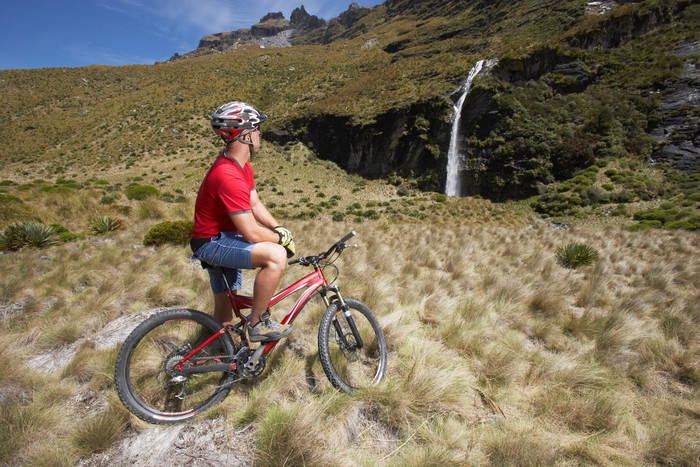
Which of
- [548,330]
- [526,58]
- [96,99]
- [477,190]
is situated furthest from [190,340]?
[96,99]

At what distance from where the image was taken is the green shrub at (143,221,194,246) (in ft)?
24.1

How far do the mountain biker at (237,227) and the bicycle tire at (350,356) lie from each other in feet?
1.27

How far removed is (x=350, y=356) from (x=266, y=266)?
1.36 m

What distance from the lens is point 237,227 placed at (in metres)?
2.14

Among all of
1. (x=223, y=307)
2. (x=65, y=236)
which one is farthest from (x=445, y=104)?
(x=223, y=307)

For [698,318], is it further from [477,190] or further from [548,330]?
[477,190]

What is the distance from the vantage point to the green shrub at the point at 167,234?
7336mm

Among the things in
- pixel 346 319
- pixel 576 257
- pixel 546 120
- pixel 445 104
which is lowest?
pixel 576 257

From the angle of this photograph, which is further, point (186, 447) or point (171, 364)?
point (171, 364)

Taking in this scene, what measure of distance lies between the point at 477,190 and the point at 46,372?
35.2 meters

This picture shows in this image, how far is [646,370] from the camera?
3.21m

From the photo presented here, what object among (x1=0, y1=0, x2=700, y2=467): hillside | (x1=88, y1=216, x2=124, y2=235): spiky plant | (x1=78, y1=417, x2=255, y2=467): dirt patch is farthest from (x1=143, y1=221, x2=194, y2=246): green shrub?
(x1=78, y1=417, x2=255, y2=467): dirt patch

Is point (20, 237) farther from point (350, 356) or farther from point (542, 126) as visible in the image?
point (542, 126)

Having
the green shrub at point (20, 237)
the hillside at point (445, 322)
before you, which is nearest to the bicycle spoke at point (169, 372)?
the hillside at point (445, 322)
